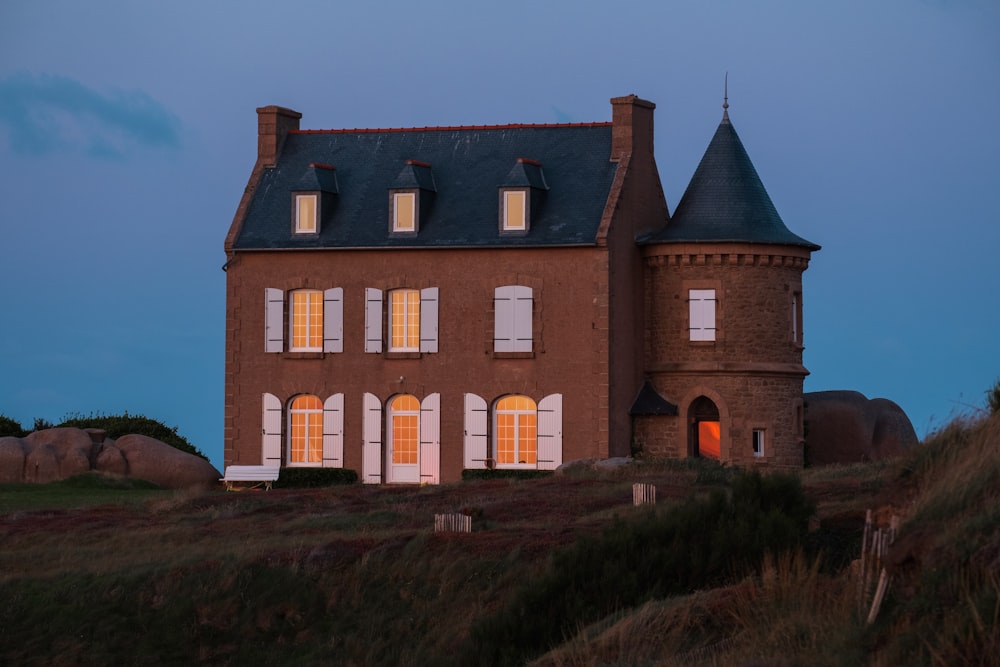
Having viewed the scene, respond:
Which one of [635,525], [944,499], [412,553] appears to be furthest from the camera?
[412,553]

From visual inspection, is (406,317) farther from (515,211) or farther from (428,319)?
(515,211)

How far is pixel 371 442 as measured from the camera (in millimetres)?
39719

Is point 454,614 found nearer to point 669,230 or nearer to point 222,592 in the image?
point 222,592

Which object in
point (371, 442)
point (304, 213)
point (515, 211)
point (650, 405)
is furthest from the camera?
point (304, 213)

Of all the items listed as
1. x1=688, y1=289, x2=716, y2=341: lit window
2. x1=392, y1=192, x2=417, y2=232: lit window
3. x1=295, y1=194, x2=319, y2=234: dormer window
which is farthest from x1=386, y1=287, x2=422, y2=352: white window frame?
x1=688, y1=289, x2=716, y2=341: lit window

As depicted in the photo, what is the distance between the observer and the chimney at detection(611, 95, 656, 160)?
39656mm

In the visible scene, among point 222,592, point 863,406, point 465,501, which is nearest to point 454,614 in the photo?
point 222,592

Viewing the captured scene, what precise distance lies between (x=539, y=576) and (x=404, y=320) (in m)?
21.1

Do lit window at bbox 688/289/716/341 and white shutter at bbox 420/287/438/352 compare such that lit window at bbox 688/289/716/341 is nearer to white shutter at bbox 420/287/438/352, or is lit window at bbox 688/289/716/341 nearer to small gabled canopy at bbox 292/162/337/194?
white shutter at bbox 420/287/438/352

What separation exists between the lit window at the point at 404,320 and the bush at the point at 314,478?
11.3ft

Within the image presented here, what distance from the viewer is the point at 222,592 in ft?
73.0

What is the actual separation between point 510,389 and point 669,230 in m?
5.86

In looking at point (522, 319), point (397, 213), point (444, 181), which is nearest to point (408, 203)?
point (397, 213)

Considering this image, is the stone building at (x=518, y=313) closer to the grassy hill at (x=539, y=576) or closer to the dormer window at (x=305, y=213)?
the dormer window at (x=305, y=213)
